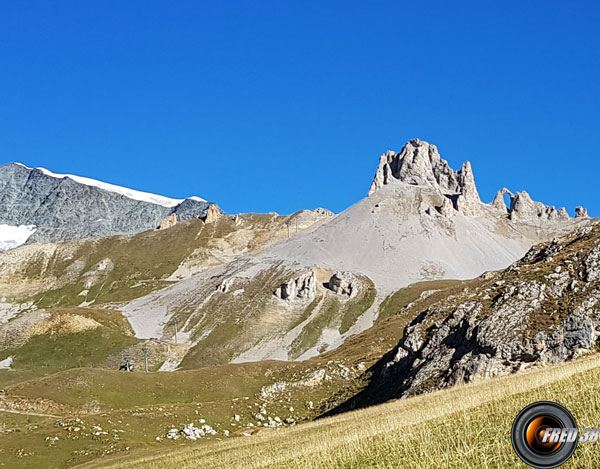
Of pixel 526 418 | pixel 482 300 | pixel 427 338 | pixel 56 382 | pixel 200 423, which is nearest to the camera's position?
pixel 526 418

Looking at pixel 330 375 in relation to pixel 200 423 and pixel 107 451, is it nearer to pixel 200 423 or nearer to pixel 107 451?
pixel 200 423

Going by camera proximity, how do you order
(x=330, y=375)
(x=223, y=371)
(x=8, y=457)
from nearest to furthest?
1. (x=8, y=457)
2. (x=330, y=375)
3. (x=223, y=371)

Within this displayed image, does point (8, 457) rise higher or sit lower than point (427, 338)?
lower

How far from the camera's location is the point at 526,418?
12.0m

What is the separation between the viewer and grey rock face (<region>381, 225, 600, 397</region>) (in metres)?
60.7

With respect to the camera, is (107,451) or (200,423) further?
(200,423)

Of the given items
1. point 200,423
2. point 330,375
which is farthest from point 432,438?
point 330,375

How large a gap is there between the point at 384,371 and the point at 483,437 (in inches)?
3136

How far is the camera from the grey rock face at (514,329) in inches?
2389

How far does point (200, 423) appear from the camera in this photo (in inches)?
3543

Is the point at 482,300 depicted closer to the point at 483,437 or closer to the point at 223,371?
the point at 483,437

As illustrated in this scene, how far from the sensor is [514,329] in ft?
219

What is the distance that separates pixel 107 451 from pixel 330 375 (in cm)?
5389

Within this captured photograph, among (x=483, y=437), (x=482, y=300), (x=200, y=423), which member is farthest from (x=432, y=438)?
(x=200, y=423)
